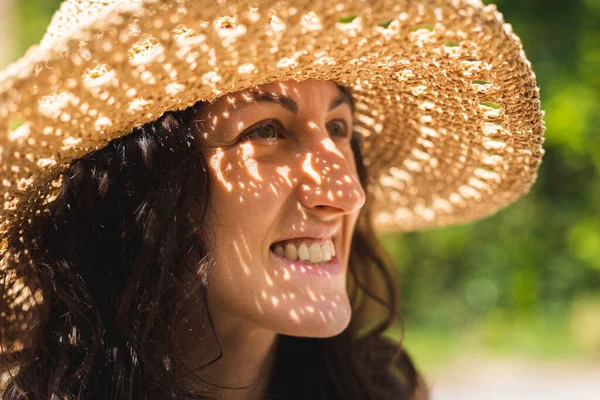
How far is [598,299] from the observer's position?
17.3 ft

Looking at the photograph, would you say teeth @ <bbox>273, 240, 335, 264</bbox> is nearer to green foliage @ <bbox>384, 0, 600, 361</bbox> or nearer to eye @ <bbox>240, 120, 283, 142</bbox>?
eye @ <bbox>240, 120, 283, 142</bbox>

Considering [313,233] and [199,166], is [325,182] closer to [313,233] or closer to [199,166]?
[313,233]

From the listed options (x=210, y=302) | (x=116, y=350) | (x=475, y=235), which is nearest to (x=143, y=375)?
(x=116, y=350)

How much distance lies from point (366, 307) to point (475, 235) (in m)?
3.26

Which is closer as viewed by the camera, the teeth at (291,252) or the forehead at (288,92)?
the forehead at (288,92)

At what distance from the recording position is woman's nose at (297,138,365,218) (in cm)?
163

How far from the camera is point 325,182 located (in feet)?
5.38

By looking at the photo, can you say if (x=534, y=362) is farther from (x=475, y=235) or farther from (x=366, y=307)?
(x=366, y=307)

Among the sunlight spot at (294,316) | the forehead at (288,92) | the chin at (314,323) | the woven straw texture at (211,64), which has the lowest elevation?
the chin at (314,323)

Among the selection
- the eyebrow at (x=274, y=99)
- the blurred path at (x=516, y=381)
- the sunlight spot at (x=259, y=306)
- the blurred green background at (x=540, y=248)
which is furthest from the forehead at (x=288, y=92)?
the blurred green background at (x=540, y=248)

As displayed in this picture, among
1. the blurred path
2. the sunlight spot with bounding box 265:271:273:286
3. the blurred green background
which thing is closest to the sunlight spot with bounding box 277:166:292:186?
the sunlight spot with bounding box 265:271:273:286

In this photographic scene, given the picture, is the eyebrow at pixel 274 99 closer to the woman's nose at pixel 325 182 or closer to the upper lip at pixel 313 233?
the woman's nose at pixel 325 182

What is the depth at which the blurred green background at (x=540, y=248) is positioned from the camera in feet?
16.7

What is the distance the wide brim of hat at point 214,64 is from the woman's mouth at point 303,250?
1.24 feet
